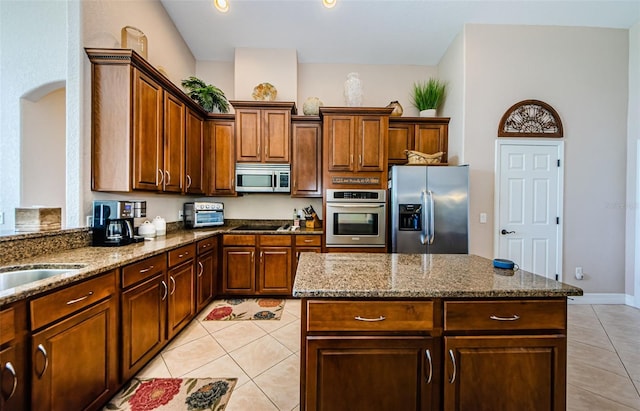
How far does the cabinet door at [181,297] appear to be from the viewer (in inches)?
83.4

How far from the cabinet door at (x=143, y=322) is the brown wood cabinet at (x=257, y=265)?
1105 mm

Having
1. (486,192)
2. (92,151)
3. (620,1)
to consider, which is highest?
(620,1)

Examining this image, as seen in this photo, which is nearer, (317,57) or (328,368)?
(328,368)

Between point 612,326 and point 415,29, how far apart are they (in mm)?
4055

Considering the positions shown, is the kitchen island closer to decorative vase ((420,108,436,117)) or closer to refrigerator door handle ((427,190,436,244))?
refrigerator door handle ((427,190,436,244))

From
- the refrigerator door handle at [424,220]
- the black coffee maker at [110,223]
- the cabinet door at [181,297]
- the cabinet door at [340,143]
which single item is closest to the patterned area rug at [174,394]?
the cabinet door at [181,297]

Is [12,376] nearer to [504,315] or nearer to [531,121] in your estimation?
[504,315]

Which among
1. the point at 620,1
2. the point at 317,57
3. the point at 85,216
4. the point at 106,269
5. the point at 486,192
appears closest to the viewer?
the point at 106,269

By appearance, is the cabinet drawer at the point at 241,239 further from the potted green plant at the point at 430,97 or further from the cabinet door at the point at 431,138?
the potted green plant at the point at 430,97

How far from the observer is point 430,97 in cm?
354

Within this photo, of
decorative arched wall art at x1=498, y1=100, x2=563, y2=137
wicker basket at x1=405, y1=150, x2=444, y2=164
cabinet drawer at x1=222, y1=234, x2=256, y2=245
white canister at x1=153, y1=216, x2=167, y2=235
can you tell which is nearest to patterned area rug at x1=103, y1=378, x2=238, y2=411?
white canister at x1=153, y1=216, x2=167, y2=235

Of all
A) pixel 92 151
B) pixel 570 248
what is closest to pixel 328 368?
pixel 92 151

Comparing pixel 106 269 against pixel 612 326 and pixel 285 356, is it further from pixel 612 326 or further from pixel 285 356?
pixel 612 326

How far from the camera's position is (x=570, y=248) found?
3176 millimetres
